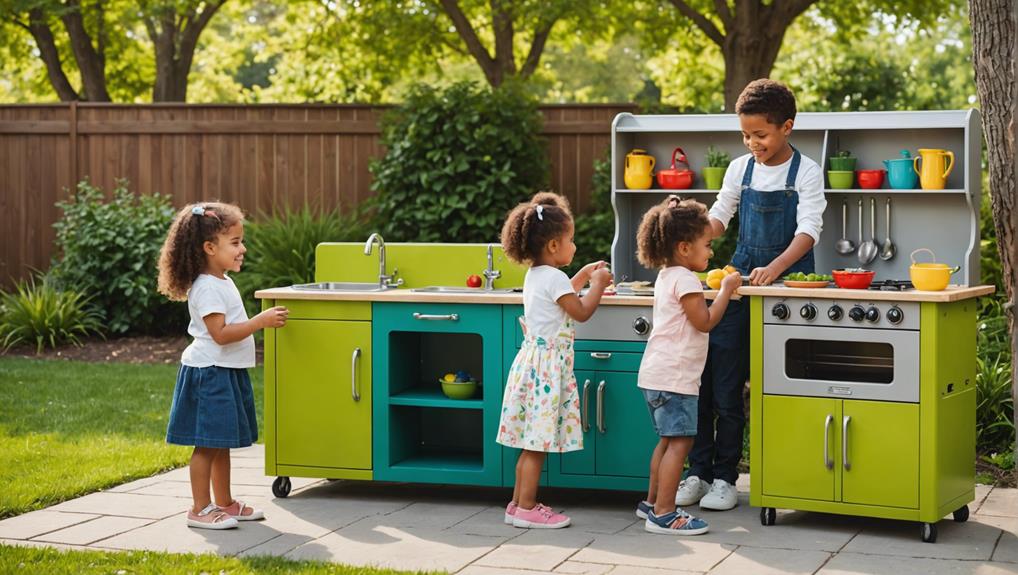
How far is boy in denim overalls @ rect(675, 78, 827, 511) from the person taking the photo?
5.53 meters

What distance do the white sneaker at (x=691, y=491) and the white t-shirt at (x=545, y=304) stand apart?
983 millimetres

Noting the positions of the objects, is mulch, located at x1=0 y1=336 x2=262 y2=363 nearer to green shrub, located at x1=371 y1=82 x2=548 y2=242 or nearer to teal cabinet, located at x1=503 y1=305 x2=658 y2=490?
green shrub, located at x1=371 y1=82 x2=548 y2=242

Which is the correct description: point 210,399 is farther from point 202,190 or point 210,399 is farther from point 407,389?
point 202,190

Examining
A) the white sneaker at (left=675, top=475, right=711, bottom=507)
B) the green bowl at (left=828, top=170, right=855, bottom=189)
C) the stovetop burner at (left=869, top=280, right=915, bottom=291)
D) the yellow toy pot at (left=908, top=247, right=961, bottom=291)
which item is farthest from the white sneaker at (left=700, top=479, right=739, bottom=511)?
the green bowl at (left=828, top=170, right=855, bottom=189)

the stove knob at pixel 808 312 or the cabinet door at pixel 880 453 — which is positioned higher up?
the stove knob at pixel 808 312

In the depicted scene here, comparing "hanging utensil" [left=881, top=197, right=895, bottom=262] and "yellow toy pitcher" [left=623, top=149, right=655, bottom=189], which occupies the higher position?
"yellow toy pitcher" [left=623, top=149, right=655, bottom=189]

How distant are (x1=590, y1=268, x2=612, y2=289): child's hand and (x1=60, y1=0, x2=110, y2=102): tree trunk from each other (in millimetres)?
10646

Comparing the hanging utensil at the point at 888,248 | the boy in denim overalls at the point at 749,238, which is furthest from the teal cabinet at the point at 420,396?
the hanging utensil at the point at 888,248

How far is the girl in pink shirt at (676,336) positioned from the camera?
516 centimetres

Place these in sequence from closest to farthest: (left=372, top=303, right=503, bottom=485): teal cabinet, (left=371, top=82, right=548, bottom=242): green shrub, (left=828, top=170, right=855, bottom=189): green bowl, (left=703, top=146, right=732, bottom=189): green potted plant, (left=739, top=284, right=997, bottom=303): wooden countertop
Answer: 1. (left=739, top=284, right=997, bottom=303): wooden countertop
2. (left=372, top=303, right=503, bottom=485): teal cabinet
3. (left=828, top=170, right=855, bottom=189): green bowl
4. (left=703, top=146, right=732, bottom=189): green potted plant
5. (left=371, top=82, right=548, bottom=242): green shrub

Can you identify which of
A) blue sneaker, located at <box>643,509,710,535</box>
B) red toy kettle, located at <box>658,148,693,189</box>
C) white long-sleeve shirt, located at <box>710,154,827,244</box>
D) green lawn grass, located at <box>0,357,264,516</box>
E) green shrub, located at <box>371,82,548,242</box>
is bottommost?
blue sneaker, located at <box>643,509,710,535</box>

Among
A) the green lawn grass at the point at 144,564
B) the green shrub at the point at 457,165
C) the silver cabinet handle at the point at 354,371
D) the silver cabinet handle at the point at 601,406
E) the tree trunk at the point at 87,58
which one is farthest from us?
the tree trunk at the point at 87,58

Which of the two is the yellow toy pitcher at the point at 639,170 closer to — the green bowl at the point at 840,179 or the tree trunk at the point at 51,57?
the green bowl at the point at 840,179

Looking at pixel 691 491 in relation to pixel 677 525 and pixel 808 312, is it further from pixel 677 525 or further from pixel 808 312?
pixel 808 312
